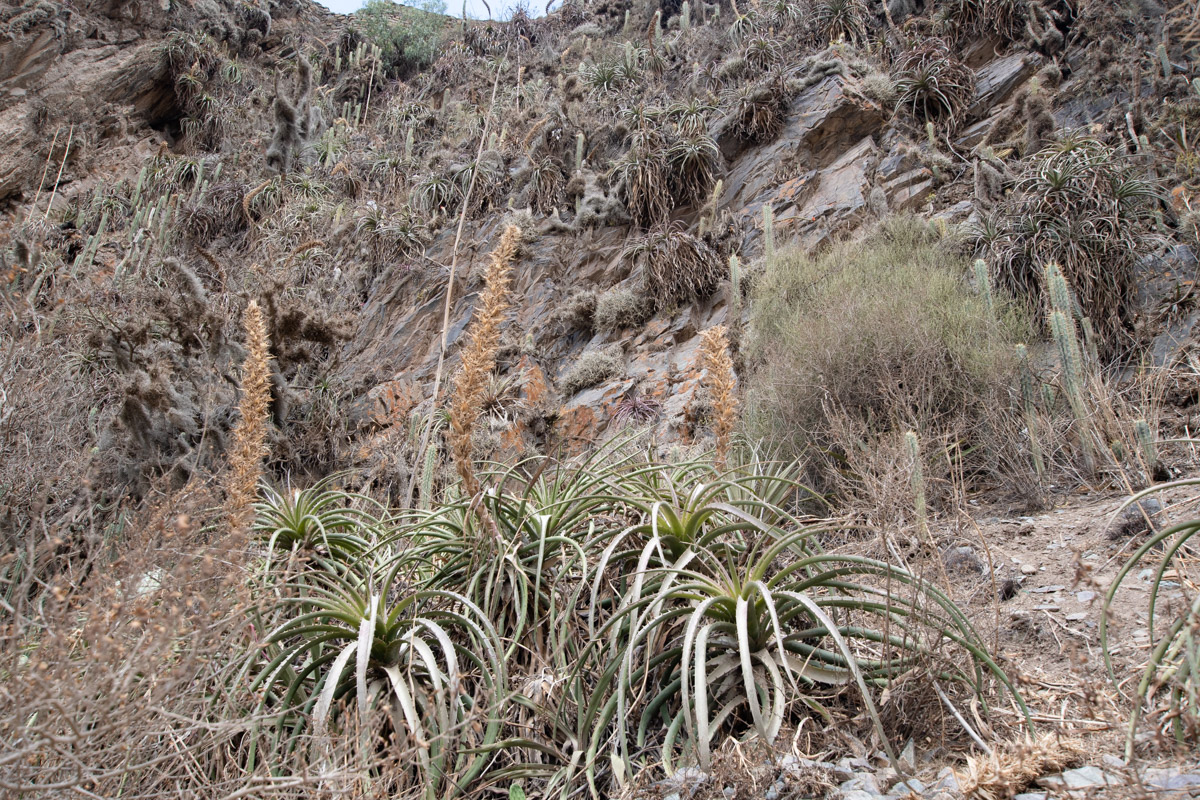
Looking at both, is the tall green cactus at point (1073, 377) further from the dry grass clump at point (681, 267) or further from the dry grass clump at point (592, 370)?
the dry grass clump at point (592, 370)

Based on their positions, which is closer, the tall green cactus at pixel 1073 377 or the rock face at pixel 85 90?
the tall green cactus at pixel 1073 377

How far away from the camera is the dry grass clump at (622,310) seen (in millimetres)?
9172

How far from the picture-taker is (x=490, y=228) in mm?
11594

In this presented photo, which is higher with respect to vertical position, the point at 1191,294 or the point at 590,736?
the point at 1191,294

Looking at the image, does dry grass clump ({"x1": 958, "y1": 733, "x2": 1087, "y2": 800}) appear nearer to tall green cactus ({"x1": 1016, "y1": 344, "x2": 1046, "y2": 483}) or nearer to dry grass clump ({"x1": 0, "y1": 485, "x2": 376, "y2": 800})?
dry grass clump ({"x1": 0, "y1": 485, "x2": 376, "y2": 800})

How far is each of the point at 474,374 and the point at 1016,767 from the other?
2.06 m

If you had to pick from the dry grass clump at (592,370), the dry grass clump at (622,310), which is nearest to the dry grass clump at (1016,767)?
the dry grass clump at (592,370)

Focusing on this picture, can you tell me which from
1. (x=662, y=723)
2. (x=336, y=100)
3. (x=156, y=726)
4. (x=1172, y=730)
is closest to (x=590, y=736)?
(x=662, y=723)

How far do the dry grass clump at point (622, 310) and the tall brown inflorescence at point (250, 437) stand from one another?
6278 millimetres

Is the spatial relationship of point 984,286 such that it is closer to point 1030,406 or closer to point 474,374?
point 1030,406

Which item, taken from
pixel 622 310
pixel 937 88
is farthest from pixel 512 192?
pixel 937 88

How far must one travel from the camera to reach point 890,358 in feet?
17.0

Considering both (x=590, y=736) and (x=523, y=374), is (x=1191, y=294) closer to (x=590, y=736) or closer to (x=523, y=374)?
(x=590, y=736)

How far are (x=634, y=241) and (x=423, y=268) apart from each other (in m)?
3.64
